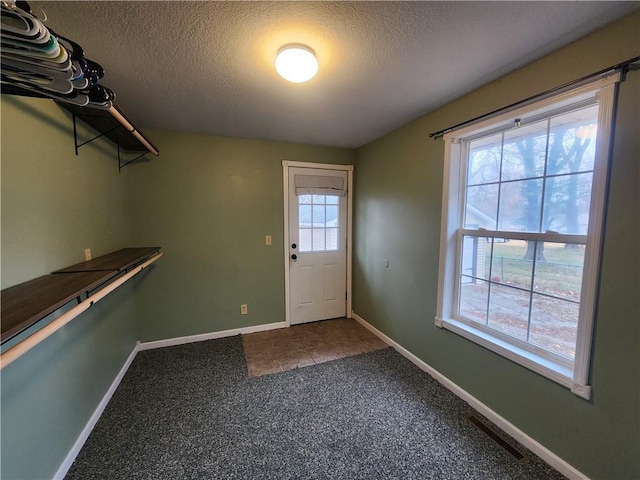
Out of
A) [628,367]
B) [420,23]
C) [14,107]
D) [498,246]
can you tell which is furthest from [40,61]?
[628,367]

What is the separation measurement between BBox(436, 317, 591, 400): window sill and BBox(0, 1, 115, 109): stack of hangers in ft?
8.41

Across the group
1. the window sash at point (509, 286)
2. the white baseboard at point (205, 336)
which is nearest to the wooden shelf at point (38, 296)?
the white baseboard at point (205, 336)

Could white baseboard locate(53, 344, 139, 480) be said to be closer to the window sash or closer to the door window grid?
the door window grid

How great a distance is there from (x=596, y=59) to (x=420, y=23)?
0.89 meters

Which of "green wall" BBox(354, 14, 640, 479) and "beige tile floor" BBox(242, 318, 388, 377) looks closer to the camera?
"green wall" BBox(354, 14, 640, 479)

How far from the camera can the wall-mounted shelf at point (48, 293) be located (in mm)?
831

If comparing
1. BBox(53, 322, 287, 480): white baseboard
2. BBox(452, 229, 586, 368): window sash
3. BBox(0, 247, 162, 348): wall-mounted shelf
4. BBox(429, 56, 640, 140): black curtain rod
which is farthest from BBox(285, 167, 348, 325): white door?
BBox(0, 247, 162, 348): wall-mounted shelf

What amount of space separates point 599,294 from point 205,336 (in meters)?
3.27

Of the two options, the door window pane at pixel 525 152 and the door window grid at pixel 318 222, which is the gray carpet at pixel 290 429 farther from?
the door window pane at pixel 525 152

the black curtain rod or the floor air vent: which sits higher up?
the black curtain rod

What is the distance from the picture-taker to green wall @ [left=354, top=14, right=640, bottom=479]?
1184 millimetres

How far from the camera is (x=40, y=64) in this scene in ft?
2.94

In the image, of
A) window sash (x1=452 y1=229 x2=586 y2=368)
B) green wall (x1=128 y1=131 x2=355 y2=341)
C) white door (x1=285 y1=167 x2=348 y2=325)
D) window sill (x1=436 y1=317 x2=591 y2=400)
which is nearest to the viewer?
window sill (x1=436 y1=317 x2=591 y2=400)

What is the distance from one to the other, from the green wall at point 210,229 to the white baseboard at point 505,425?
1746 millimetres
